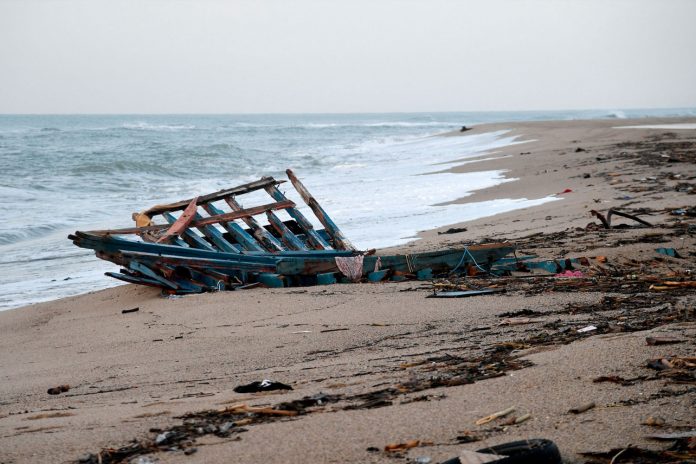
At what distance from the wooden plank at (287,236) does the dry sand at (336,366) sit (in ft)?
3.30

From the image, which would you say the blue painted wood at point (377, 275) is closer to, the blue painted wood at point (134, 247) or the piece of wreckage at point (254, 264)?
the piece of wreckage at point (254, 264)

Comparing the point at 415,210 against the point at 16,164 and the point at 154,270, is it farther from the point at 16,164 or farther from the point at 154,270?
the point at 16,164

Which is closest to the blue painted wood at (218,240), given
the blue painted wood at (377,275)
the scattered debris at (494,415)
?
the blue painted wood at (377,275)

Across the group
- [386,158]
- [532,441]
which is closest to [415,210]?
[532,441]

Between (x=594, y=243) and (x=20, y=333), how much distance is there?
5.60 metres

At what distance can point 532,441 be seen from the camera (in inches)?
106

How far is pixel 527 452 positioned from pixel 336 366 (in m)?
1.85

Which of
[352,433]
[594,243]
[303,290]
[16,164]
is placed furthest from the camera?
[16,164]

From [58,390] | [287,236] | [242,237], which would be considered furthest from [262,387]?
[287,236]

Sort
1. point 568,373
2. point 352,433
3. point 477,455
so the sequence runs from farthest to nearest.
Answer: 1. point 568,373
2. point 352,433
3. point 477,455

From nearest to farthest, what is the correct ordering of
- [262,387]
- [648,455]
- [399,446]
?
[648,455] → [399,446] → [262,387]

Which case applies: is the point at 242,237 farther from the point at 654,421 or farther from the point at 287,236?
the point at 654,421

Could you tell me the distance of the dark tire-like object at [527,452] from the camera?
2559 millimetres

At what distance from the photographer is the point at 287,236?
8070mm
